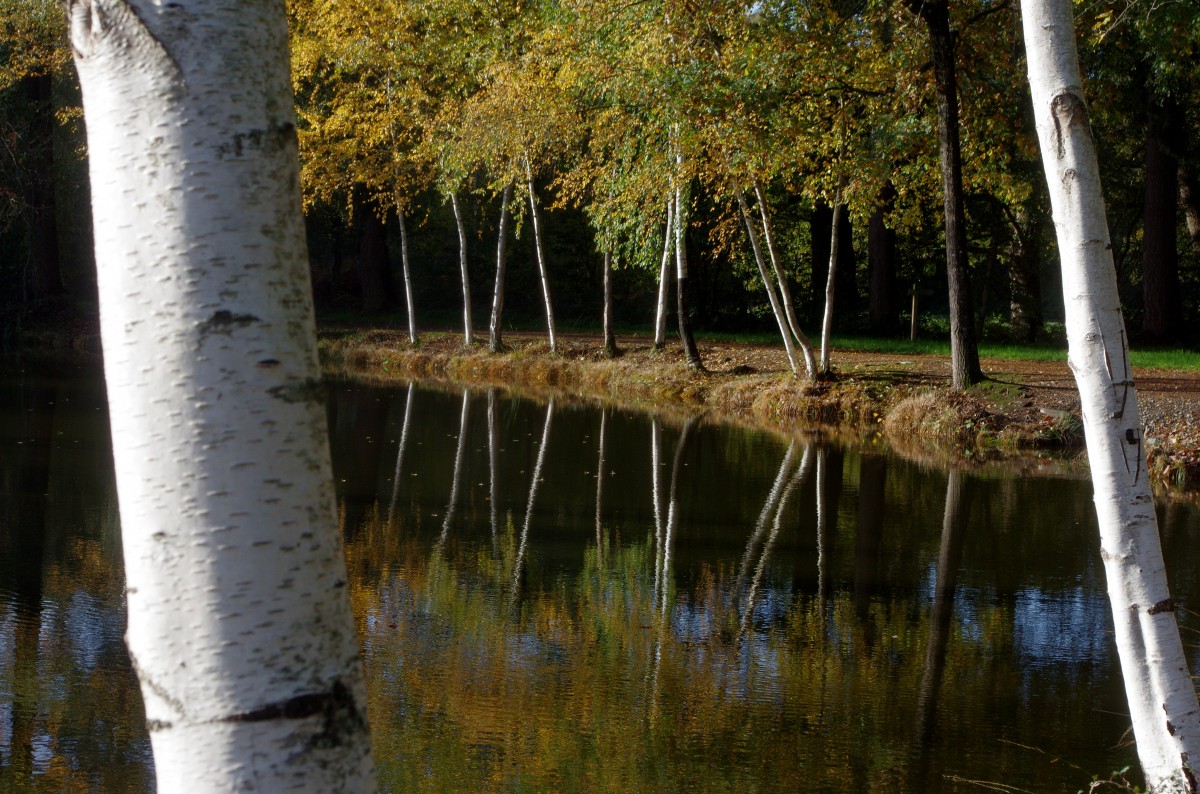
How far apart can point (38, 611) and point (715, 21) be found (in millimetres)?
13522

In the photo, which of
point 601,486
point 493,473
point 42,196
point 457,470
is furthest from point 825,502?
point 42,196

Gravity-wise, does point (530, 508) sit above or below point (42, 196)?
below

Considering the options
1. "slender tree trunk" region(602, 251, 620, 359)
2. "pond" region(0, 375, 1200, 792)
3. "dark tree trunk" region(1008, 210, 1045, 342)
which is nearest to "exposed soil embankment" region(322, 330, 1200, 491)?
"slender tree trunk" region(602, 251, 620, 359)

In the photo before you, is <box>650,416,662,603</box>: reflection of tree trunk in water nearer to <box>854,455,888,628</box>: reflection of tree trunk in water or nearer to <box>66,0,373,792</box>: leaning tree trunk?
<box>854,455,888,628</box>: reflection of tree trunk in water

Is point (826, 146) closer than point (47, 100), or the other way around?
point (826, 146)

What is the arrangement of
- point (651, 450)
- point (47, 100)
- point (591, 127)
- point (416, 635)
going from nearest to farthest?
1. point (416, 635)
2. point (651, 450)
3. point (591, 127)
4. point (47, 100)

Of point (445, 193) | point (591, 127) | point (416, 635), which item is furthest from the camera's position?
point (445, 193)

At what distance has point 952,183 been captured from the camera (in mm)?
16906

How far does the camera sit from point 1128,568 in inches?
149

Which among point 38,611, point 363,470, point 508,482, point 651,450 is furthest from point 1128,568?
point 651,450

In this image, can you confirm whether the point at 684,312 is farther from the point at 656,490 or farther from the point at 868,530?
the point at 868,530

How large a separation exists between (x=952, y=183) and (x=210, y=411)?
16.5m

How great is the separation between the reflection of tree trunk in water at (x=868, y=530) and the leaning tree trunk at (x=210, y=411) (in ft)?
20.4

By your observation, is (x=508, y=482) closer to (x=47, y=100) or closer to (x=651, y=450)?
(x=651, y=450)
